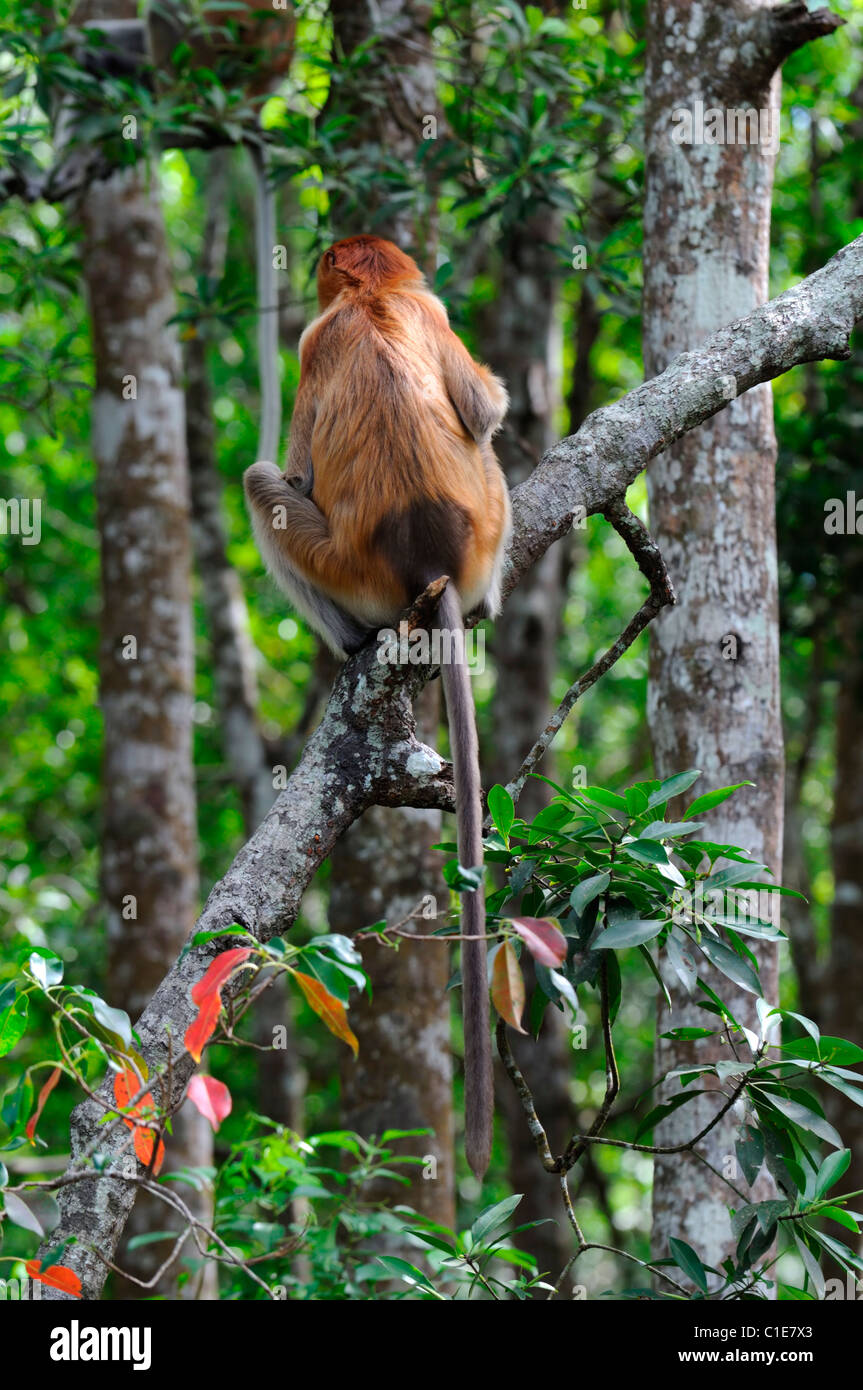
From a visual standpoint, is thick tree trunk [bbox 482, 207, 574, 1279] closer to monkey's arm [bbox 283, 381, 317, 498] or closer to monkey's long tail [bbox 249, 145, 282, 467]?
monkey's long tail [bbox 249, 145, 282, 467]

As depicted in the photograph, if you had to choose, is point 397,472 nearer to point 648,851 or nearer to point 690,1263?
point 648,851

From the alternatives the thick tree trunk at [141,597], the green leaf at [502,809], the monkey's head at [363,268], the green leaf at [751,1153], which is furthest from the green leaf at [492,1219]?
the thick tree trunk at [141,597]

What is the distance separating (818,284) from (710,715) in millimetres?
1222

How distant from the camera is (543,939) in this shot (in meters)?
1.84

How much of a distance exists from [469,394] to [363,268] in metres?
0.60

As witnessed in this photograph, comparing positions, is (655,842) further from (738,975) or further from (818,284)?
(818,284)

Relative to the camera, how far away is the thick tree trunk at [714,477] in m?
3.65

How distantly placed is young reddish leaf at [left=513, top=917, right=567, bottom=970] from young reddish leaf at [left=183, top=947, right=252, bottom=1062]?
1.28 ft

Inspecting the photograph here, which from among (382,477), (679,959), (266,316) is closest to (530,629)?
(266,316)

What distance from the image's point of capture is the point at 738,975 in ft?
7.74

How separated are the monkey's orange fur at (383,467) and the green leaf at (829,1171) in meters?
1.60

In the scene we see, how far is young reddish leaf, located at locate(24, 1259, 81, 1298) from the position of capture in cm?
184

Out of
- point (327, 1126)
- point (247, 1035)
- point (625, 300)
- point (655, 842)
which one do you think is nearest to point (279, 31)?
point (625, 300)

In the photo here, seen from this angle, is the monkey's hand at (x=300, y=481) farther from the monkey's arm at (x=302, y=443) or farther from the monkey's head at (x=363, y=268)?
the monkey's head at (x=363, y=268)
